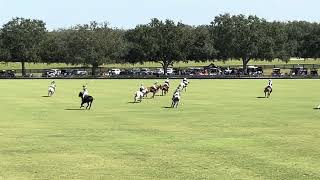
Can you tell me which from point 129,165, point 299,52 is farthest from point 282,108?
point 299,52

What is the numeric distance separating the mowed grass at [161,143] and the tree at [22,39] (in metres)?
104

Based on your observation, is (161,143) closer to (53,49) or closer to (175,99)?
(175,99)

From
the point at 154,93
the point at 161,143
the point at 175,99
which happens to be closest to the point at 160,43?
the point at 154,93

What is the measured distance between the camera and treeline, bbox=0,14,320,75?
427 feet

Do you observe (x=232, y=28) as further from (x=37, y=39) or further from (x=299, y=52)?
(x=37, y=39)

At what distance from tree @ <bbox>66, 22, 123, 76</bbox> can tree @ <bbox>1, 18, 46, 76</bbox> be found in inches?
316

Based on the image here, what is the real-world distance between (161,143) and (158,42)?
111 metres

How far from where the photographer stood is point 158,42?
132875 mm

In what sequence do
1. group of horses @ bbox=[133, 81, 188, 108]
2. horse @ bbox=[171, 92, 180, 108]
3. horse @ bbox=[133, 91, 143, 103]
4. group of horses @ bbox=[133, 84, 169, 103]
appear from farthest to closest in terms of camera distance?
group of horses @ bbox=[133, 84, 169, 103], horse @ bbox=[133, 91, 143, 103], group of horses @ bbox=[133, 81, 188, 108], horse @ bbox=[171, 92, 180, 108]

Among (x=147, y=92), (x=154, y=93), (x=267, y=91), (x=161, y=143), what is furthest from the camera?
(x=154, y=93)

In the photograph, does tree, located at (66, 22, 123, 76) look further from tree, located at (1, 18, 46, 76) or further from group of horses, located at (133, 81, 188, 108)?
group of horses, located at (133, 81, 188, 108)

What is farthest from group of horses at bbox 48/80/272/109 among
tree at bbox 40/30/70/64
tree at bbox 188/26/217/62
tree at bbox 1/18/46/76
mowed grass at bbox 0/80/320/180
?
tree at bbox 40/30/70/64

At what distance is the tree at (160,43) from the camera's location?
13175 cm

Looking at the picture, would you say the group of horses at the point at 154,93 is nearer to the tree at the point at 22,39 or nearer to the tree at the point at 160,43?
the tree at the point at 160,43
